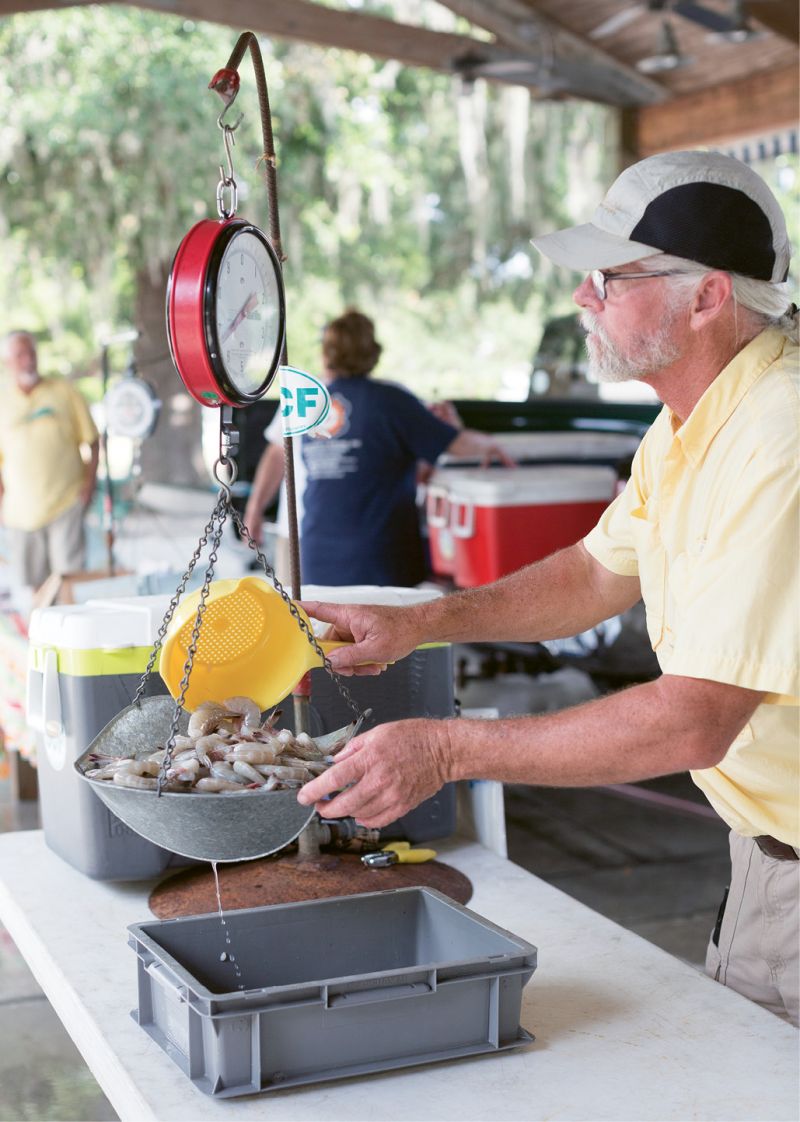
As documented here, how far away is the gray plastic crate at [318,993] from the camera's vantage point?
1432mm

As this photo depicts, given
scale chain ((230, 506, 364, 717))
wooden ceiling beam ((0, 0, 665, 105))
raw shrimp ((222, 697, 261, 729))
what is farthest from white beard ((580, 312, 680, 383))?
wooden ceiling beam ((0, 0, 665, 105))

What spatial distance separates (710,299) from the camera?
1.71 meters

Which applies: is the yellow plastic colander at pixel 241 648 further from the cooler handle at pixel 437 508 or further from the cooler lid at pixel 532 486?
the cooler handle at pixel 437 508

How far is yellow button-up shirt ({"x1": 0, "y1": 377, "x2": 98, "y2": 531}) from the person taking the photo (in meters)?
7.29

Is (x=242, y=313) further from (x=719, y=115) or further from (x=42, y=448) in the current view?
(x=719, y=115)

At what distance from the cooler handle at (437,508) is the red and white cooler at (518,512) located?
10 centimetres

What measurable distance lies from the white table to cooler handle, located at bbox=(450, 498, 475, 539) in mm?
3222

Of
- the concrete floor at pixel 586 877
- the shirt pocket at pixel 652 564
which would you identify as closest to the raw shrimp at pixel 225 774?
the shirt pocket at pixel 652 564

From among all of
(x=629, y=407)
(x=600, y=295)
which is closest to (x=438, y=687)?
(x=600, y=295)

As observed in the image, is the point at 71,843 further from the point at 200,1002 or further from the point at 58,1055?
the point at 58,1055

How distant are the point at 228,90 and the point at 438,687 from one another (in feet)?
3.41

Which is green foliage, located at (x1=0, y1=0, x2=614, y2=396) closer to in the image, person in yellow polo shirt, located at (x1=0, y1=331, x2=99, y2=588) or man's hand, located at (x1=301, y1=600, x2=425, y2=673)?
person in yellow polo shirt, located at (x1=0, y1=331, x2=99, y2=588)

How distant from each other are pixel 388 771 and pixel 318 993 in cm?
25

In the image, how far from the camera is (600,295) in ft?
5.84
